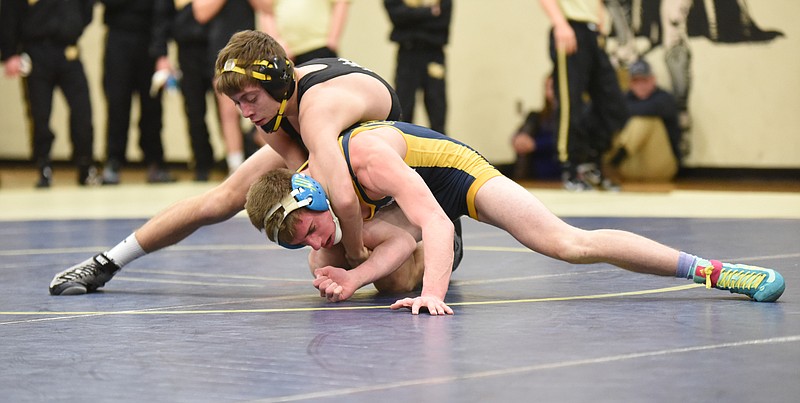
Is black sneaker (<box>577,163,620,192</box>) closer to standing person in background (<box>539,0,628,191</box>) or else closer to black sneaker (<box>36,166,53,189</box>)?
standing person in background (<box>539,0,628,191</box>)

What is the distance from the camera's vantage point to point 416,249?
453cm

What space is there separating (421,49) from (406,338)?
21.3ft

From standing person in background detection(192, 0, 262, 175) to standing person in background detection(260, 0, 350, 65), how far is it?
21.6 inches

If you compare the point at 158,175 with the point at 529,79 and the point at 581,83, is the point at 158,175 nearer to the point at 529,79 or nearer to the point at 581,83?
the point at 529,79

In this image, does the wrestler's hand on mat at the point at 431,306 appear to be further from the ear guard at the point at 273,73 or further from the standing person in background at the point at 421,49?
the standing person in background at the point at 421,49

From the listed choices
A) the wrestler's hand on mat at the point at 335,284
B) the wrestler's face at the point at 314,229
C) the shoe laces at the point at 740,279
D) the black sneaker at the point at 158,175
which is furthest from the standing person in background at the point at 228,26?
the shoe laces at the point at 740,279

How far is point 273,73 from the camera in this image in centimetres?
412

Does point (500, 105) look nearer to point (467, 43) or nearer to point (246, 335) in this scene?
point (467, 43)

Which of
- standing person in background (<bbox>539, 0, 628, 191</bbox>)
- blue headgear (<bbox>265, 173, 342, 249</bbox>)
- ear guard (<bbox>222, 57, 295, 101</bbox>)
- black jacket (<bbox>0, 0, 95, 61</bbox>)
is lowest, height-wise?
standing person in background (<bbox>539, 0, 628, 191</bbox>)

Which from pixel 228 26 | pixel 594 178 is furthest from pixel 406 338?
pixel 228 26

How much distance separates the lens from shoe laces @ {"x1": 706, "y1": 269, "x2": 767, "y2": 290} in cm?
388

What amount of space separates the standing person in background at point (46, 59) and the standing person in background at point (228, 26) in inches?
44.5

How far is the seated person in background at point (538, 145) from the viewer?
1107 cm

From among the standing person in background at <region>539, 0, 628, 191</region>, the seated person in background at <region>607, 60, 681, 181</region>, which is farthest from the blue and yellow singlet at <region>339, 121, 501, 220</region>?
the seated person in background at <region>607, 60, 681, 181</region>
